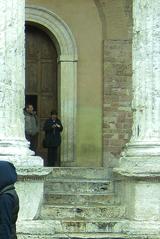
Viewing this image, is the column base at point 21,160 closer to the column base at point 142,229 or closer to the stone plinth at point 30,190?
the stone plinth at point 30,190

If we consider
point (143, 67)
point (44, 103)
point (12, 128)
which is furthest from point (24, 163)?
point (44, 103)

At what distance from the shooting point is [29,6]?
17422mm

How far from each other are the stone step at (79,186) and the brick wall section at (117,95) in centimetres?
308

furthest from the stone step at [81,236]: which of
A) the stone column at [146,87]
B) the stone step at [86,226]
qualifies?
the stone column at [146,87]

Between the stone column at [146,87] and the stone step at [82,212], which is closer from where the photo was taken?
the stone column at [146,87]

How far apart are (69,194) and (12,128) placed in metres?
1.95

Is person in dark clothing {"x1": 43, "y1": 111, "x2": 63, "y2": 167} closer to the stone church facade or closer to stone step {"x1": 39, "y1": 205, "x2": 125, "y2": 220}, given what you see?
the stone church facade

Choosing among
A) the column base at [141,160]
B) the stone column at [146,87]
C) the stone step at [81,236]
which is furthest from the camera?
the stone column at [146,87]

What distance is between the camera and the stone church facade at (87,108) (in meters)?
12.7

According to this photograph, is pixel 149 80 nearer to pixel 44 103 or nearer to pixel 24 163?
pixel 24 163

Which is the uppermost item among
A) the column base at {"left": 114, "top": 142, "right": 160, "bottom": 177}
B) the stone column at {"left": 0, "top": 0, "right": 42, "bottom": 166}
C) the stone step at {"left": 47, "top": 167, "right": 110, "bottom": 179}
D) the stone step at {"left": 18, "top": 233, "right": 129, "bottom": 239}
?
the stone column at {"left": 0, "top": 0, "right": 42, "bottom": 166}

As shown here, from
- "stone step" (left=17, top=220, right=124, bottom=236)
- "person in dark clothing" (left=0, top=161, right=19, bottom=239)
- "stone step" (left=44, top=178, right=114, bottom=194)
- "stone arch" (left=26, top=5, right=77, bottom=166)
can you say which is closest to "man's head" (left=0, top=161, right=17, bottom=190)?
"person in dark clothing" (left=0, top=161, right=19, bottom=239)

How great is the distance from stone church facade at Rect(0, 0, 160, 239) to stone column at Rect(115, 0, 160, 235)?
0.02 m

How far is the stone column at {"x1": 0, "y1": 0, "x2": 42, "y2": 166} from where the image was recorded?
41.5 ft
